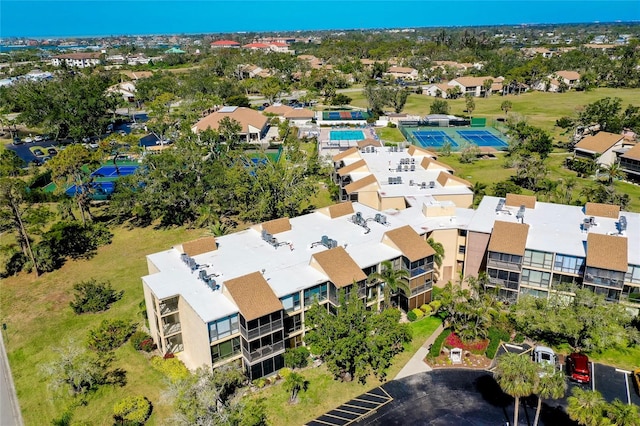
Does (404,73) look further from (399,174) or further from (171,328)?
(171,328)

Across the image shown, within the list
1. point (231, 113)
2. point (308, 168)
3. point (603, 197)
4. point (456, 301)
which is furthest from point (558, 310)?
point (231, 113)

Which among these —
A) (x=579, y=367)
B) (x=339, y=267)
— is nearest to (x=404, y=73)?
(x=339, y=267)

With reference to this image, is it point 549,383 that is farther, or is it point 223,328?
point 223,328

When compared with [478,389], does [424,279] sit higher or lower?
higher

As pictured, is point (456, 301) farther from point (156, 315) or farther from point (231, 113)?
point (231, 113)

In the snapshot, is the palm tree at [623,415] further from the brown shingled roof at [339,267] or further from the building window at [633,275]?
the brown shingled roof at [339,267]

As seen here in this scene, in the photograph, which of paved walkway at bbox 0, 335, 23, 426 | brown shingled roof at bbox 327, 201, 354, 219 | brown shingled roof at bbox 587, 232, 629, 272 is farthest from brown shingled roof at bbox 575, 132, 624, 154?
paved walkway at bbox 0, 335, 23, 426
